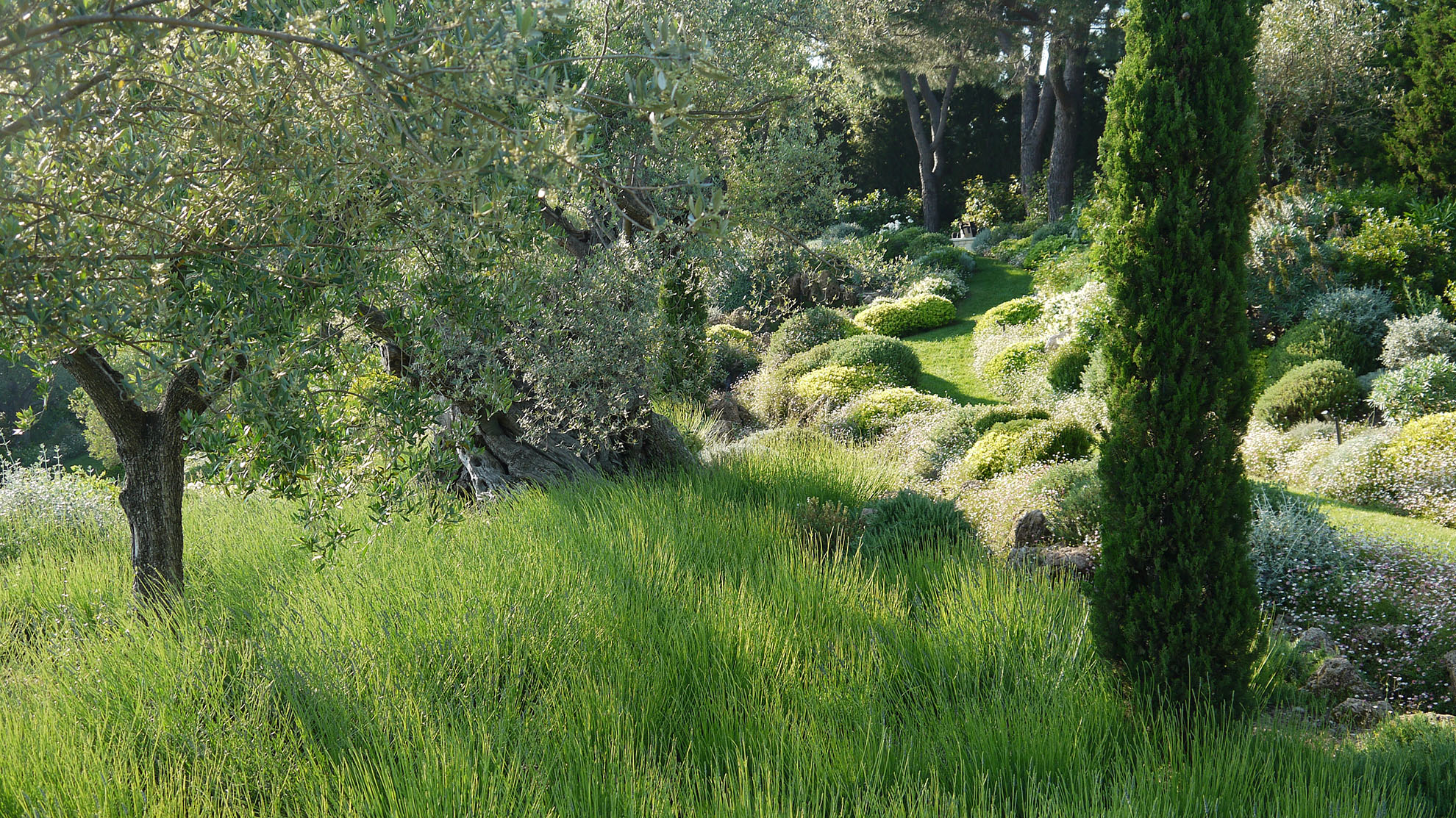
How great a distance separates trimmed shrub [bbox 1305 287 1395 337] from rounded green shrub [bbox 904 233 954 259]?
12.0m

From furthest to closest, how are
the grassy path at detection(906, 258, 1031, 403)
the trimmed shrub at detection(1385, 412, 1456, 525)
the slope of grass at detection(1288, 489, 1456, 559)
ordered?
the grassy path at detection(906, 258, 1031, 403)
the trimmed shrub at detection(1385, 412, 1456, 525)
the slope of grass at detection(1288, 489, 1456, 559)

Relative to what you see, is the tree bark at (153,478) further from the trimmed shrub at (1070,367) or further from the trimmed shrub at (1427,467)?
the trimmed shrub at (1070,367)

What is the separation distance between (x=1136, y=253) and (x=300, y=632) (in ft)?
15.0

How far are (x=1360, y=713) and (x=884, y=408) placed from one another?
320 inches

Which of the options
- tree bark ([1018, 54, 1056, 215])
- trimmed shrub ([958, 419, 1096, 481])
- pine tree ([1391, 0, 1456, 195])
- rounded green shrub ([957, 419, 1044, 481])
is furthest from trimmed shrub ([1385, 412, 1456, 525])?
tree bark ([1018, 54, 1056, 215])

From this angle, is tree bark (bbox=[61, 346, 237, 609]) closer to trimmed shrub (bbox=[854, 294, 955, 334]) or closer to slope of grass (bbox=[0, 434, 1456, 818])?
slope of grass (bbox=[0, 434, 1456, 818])

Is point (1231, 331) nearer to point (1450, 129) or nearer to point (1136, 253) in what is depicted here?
point (1136, 253)

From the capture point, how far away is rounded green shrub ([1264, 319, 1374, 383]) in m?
10.5

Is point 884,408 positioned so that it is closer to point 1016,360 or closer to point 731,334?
point 1016,360

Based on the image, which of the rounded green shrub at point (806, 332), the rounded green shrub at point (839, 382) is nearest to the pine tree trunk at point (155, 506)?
the rounded green shrub at point (839, 382)

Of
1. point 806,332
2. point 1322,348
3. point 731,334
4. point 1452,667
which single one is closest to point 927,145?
point 806,332

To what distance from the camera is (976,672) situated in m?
4.01

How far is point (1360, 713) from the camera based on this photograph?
4211 mm

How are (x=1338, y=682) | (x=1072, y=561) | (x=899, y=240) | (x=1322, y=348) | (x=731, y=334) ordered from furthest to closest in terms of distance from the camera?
(x=899, y=240) < (x=731, y=334) < (x=1322, y=348) < (x=1072, y=561) < (x=1338, y=682)
